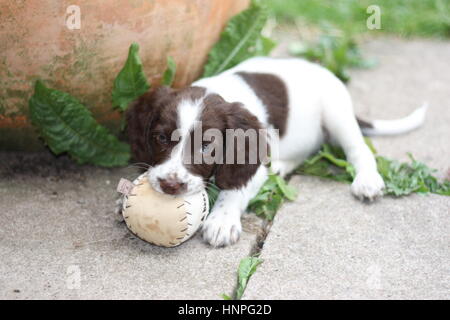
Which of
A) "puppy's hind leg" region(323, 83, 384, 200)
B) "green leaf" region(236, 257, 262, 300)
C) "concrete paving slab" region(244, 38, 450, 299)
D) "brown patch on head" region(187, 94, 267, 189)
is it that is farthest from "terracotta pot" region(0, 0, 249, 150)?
"green leaf" region(236, 257, 262, 300)

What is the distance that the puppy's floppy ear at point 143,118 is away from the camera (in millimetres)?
3873

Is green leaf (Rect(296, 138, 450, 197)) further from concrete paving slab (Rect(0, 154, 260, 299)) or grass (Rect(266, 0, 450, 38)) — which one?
grass (Rect(266, 0, 450, 38))

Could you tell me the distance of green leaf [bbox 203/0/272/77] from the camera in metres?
4.84

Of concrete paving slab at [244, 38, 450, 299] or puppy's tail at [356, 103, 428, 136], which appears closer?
concrete paving slab at [244, 38, 450, 299]

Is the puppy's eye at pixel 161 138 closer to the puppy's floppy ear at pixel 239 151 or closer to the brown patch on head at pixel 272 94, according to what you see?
the puppy's floppy ear at pixel 239 151

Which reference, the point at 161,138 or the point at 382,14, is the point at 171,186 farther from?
the point at 382,14

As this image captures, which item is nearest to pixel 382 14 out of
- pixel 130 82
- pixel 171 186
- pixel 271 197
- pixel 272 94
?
pixel 272 94

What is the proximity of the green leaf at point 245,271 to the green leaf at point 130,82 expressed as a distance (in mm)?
1428

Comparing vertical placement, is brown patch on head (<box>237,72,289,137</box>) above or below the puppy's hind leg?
above

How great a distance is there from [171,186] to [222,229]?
0.45 m

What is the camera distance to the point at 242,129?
381 cm

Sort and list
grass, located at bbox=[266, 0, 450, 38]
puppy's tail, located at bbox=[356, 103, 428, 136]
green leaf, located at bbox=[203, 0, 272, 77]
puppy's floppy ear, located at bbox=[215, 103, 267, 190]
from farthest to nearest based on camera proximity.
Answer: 1. grass, located at bbox=[266, 0, 450, 38]
2. puppy's tail, located at bbox=[356, 103, 428, 136]
3. green leaf, located at bbox=[203, 0, 272, 77]
4. puppy's floppy ear, located at bbox=[215, 103, 267, 190]

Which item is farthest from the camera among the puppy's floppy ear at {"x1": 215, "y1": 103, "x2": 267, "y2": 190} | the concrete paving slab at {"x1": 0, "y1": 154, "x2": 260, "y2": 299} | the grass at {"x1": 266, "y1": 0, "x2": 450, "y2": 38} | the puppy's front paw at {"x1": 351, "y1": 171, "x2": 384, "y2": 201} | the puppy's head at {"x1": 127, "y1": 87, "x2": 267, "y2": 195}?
the grass at {"x1": 266, "y1": 0, "x2": 450, "y2": 38}

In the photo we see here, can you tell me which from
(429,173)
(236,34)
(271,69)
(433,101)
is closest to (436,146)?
(429,173)
